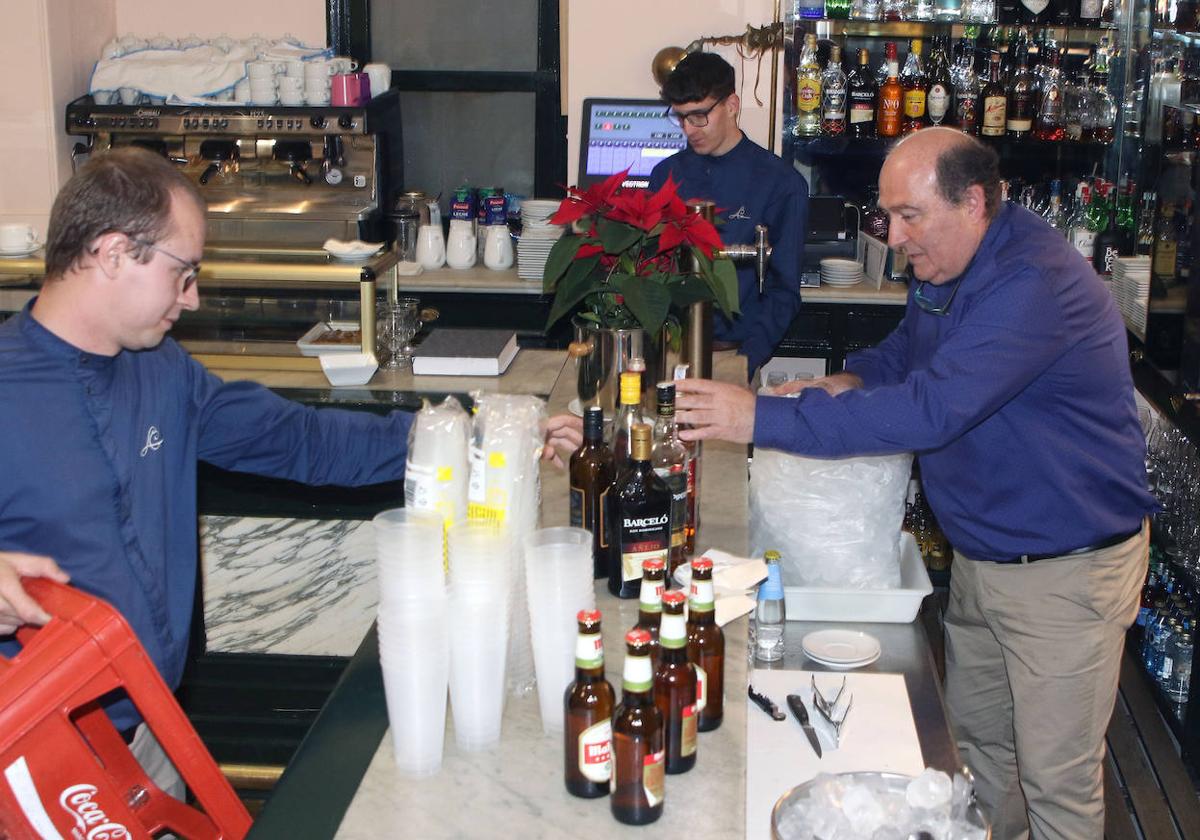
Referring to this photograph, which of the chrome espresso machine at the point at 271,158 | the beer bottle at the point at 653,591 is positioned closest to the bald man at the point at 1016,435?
the beer bottle at the point at 653,591

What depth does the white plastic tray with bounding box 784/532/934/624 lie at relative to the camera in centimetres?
251

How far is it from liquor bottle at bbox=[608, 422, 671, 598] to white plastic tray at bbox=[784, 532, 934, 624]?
1.66 feet

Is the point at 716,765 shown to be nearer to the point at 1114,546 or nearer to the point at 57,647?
the point at 57,647

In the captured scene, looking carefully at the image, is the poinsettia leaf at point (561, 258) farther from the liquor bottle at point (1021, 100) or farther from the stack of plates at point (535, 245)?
the liquor bottle at point (1021, 100)

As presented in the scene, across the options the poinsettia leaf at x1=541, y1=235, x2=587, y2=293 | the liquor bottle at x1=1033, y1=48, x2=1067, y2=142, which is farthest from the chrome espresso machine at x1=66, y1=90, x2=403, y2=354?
the poinsettia leaf at x1=541, y1=235, x2=587, y2=293

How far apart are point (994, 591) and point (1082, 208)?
10.9ft

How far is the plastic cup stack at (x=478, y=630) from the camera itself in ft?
5.48

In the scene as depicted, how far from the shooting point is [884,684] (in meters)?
2.31

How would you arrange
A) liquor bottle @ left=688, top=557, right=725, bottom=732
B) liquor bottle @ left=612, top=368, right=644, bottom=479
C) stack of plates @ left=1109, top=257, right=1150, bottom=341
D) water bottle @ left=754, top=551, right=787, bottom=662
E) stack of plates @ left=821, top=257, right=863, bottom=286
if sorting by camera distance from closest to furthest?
1. liquor bottle @ left=688, top=557, right=725, bottom=732
2. liquor bottle @ left=612, top=368, right=644, bottom=479
3. water bottle @ left=754, top=551, right=787, bottom=662
4. stack of plates @ left=1109, top=257, right=1150, bottom=341
5. stack of plates @ left=821, top=257, right=863, bottom=286

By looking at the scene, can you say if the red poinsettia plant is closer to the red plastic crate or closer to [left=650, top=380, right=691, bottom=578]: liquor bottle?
[left=650, top=380, right=691, bottom=578]: liquor bottle

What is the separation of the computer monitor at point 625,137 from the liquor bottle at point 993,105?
4.05 feet

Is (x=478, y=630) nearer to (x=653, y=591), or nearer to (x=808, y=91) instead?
(x=653, y=591)

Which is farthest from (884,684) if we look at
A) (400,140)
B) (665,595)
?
(400,140)

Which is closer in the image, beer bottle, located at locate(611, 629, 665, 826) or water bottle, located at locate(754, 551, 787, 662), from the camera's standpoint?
beer bottle, located at locate(611, 629, 665, 826)
